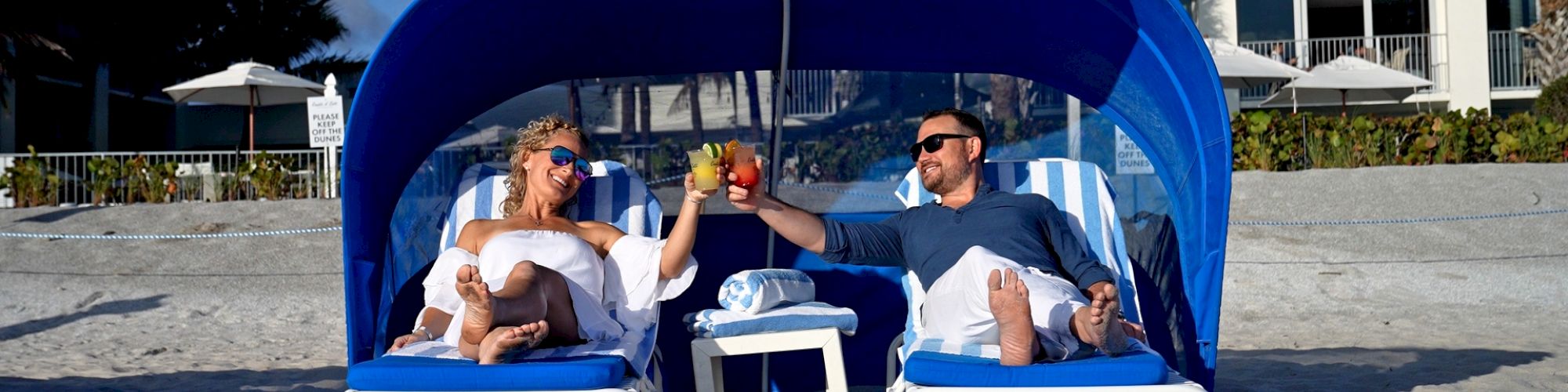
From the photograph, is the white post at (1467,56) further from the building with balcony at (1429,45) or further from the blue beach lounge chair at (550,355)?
the blue beach lounge chair at (550,355)

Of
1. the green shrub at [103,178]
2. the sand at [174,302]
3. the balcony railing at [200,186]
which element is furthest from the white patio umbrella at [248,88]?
the sand at [174,302]

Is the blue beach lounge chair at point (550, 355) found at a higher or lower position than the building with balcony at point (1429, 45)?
lower

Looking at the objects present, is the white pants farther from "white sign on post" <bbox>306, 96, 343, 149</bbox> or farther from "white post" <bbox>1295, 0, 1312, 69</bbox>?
"white post" <bbox>1295, 0, 1312, 69</bbox>

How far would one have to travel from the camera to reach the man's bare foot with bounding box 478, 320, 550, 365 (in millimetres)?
3385

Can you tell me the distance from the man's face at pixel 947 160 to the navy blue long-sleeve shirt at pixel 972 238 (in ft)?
0.27

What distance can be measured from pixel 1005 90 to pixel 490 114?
6.58 feet

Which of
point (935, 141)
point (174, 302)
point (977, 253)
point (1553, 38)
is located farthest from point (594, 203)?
point (1553, 38)

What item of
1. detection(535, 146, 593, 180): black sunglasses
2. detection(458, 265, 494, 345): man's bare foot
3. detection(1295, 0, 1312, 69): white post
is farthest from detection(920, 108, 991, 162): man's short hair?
detection(1295, 0, 1312, 69): white post

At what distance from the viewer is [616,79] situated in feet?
17.0

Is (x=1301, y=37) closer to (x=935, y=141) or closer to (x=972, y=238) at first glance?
(x=935, y=141)

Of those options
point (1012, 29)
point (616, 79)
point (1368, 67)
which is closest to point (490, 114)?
point (616, 79)

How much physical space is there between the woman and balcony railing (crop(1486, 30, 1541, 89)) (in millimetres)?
18669

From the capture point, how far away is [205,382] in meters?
5.90

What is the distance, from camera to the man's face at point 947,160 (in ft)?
14.8
